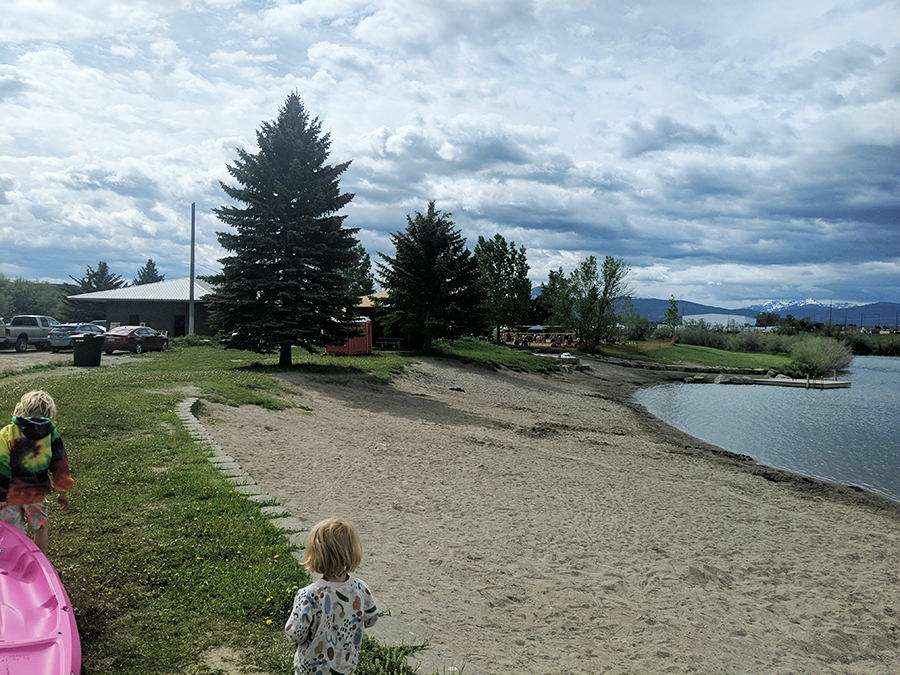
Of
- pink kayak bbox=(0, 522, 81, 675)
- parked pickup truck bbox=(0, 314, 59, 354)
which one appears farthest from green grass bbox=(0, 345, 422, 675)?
parked pickup truck bbox=(0, 314, 59, 354)

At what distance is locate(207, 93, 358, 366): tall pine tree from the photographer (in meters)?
22.7

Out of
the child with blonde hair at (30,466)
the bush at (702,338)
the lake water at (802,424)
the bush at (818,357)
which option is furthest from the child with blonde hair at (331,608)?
the bush at (702,338)

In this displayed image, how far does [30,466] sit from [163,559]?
1362 mm

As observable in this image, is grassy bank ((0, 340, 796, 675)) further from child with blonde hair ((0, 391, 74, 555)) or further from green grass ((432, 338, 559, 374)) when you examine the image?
green grass ((432, 338, 559, 374))

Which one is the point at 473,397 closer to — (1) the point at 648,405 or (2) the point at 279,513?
(1) the point at 648,405

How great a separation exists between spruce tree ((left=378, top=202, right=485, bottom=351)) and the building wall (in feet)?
55.2

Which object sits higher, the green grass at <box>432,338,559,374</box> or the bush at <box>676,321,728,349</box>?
the bush at <box>676,321,728,349</box>

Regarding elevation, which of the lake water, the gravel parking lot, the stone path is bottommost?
the lake water

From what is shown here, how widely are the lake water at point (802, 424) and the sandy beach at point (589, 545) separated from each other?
3501 millimetres

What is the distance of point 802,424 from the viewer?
27.0 m

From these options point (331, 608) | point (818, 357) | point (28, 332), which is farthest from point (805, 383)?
point (28, 332)

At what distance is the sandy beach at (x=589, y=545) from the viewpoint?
210 inches

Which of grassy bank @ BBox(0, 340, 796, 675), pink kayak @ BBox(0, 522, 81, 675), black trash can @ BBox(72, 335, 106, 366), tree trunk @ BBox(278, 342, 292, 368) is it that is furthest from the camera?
tree trunk @ BBox(278, 342, 292, 368)

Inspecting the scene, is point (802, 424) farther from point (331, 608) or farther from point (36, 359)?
point (36, 359)
